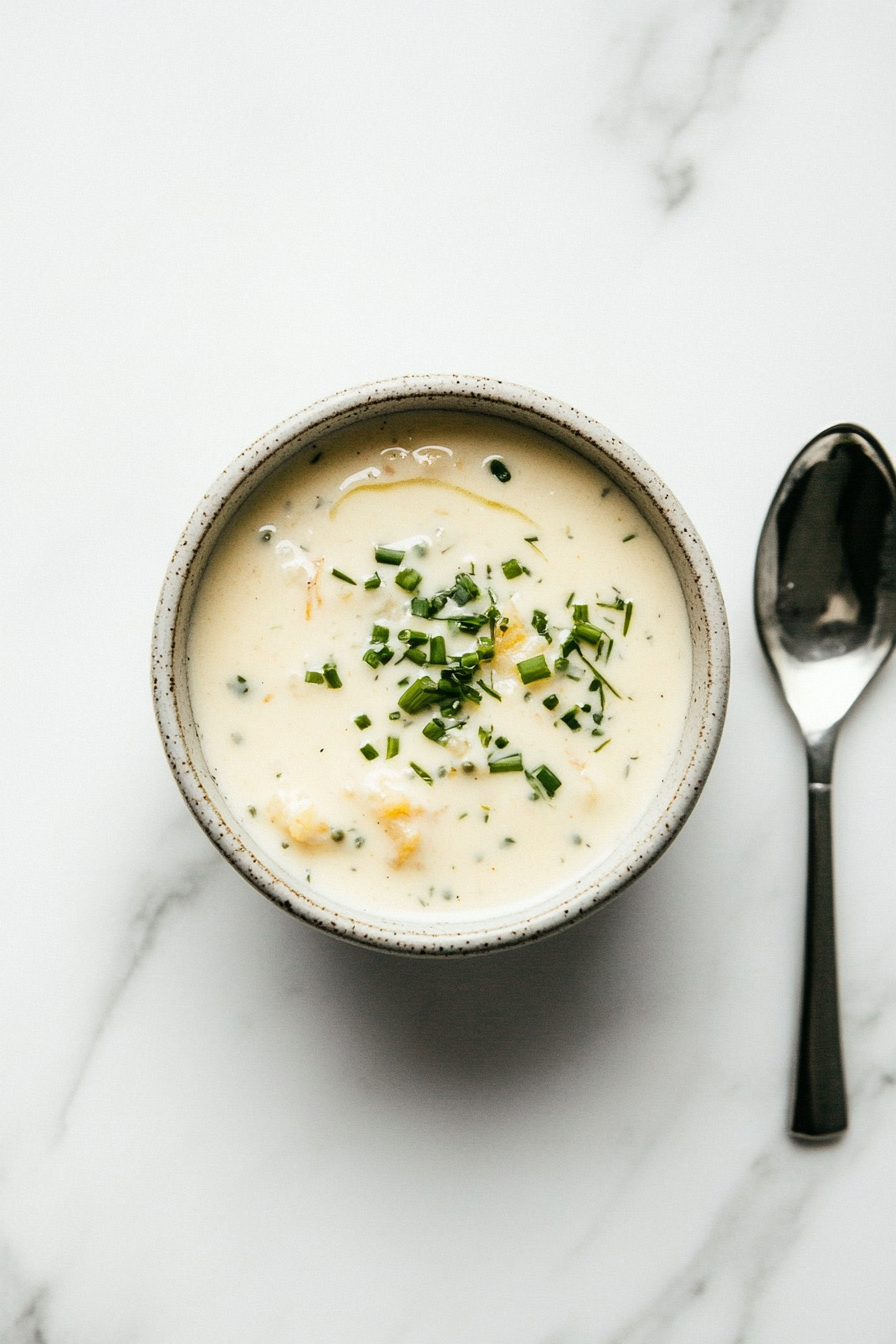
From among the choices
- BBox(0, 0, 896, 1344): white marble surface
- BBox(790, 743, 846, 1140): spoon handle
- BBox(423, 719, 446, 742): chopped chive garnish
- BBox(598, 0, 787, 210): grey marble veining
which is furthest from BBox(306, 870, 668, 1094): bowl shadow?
BBox(598, 0, 787, 210): grey marble veining

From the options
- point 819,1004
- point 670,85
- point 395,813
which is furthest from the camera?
point 670,85

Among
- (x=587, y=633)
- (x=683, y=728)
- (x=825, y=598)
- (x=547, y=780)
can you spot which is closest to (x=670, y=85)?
(x=825, y=598)

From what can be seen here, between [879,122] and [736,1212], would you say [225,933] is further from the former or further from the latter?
[879,122]

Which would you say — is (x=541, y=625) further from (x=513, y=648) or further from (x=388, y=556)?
(x=388, y=556)

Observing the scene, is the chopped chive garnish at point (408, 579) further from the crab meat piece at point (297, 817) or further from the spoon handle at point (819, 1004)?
the spoon handle at point (819, 1004)

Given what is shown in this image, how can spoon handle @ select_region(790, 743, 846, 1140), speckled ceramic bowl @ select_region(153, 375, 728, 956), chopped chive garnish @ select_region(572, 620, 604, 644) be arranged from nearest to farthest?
speckled ceramic bowl @ select_region(153, 375, 728, 956) < chopped chive garnish @ select_region(572, 620, 604, 644) < spoon handle @ select_region(790, 743, 846, 1140)

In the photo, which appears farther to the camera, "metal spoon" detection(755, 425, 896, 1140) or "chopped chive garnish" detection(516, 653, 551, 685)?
"metal spoon" detection(755, 425, 896, 1140)

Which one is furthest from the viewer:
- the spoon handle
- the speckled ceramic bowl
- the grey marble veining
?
the grey marble veining

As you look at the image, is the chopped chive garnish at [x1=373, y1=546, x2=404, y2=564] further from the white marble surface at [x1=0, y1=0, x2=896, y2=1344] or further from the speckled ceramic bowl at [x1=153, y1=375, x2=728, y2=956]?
the white marble surface at [x1=0, y1=0, x2=896, y2=1344]
